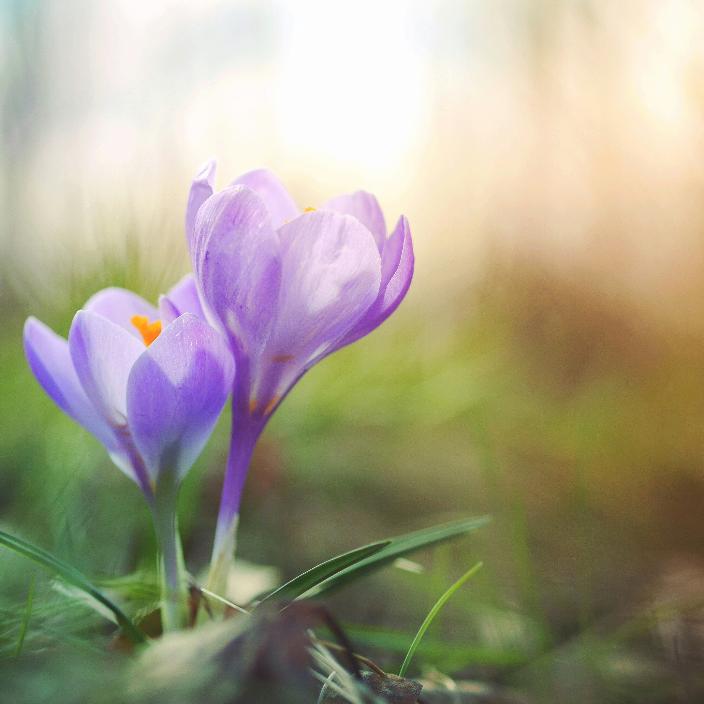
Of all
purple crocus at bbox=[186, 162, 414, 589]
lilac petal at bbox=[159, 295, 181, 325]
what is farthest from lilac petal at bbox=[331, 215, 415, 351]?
lilac petal at bbox=[159, 295, 181, 325]

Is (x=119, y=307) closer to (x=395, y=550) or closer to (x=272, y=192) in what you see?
(x=272, y=192)

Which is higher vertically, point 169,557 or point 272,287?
point 272,287

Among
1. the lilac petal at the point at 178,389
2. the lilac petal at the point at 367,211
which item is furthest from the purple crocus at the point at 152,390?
the lilac petal at the point at 367,211

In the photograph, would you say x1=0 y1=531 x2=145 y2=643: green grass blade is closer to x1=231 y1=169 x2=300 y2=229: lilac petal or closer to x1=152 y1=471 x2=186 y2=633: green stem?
x1=152 y1=471 x2=186 y2=633: green stem

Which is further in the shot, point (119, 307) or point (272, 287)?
point (119, 307)

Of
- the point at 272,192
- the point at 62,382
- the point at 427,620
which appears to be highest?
the point at 272,192

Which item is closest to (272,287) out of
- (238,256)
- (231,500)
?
(238,256)

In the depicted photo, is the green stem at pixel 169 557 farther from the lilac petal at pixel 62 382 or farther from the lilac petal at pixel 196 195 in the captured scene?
the lilac petal at pixel 196 195

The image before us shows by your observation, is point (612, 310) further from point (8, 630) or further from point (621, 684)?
point (8, 630)
